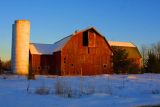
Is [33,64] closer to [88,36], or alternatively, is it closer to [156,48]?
[88,36]

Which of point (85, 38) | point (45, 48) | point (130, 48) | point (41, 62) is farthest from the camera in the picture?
point (130, 48)

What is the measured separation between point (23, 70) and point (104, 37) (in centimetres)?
1361

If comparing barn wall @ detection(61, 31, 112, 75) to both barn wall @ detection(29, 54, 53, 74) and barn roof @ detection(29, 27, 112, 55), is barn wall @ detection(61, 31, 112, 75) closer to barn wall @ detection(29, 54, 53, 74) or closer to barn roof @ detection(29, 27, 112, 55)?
barn roof @ detection(29, 27, 112, 55)

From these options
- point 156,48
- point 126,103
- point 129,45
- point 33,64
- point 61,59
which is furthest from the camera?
point 156,48

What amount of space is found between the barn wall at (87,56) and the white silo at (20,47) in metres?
5.95

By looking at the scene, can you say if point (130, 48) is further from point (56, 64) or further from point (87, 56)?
point (56, 64)

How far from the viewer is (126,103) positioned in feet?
42.8

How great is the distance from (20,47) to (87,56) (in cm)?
1038

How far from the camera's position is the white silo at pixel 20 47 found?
49.4 m

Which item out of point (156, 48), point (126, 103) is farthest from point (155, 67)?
point (156, 48)

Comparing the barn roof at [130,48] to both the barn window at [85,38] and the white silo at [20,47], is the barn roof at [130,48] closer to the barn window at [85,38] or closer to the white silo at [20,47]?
the barn window at [85,38]

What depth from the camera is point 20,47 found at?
49281 millimetres

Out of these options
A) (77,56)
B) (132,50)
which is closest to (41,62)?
(77,56)

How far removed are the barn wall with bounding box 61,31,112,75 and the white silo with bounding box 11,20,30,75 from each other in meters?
5.95
